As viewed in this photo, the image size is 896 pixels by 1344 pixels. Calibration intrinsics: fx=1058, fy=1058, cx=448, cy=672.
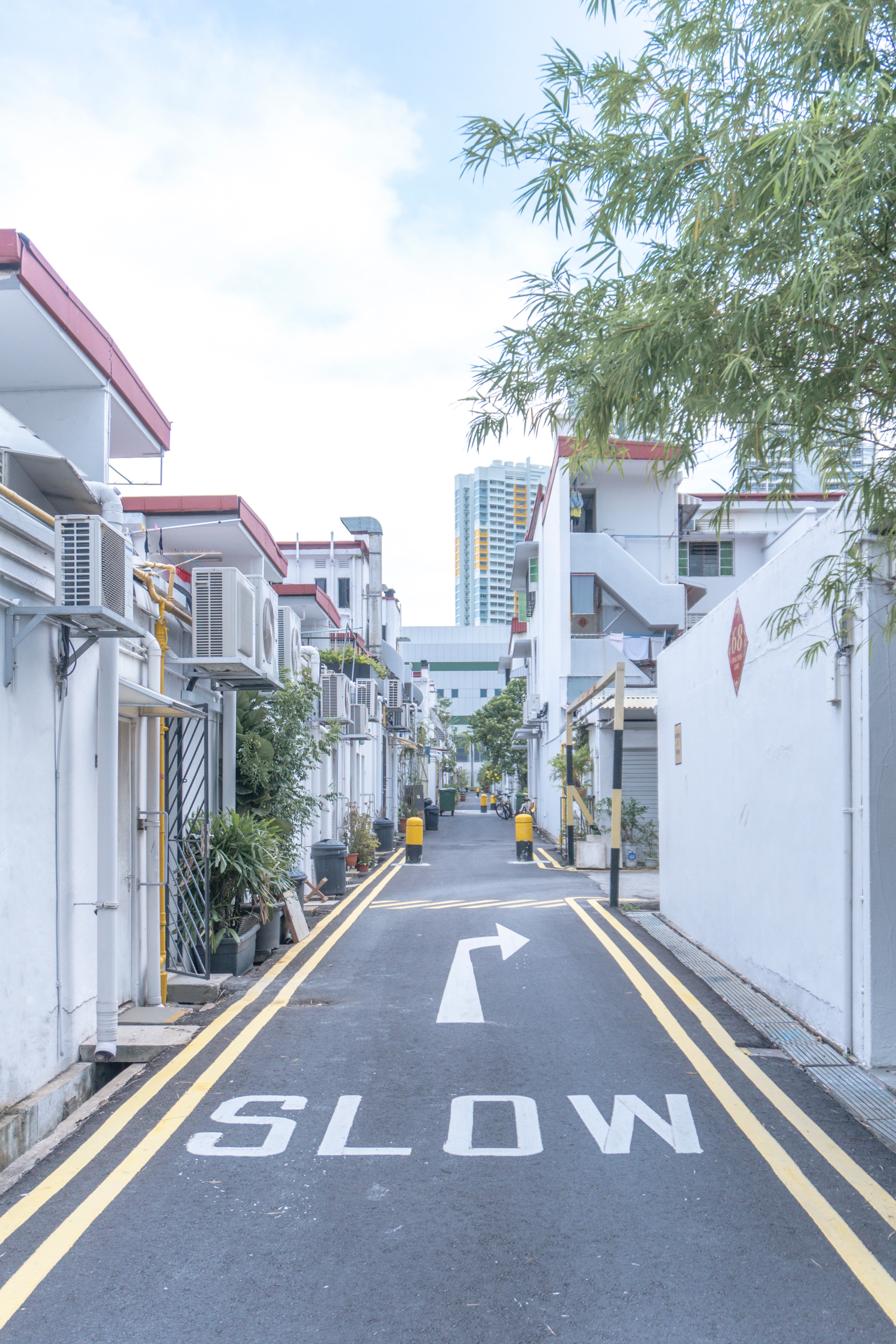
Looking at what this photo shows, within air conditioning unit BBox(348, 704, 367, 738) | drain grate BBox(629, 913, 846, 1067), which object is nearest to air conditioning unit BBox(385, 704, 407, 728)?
air conditioning unit BBox(348, 704, 367, 738)

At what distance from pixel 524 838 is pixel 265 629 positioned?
1413 centimetres

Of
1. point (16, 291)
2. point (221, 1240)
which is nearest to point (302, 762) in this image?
point (16, 291)

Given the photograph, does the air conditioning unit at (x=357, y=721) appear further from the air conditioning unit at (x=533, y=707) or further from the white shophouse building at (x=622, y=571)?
the air conditioning unit at (x=533, y=707)

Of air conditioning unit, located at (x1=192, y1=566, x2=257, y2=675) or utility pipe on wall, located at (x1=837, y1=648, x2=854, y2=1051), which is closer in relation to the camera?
utility pipe on wall, located at (x1=837, y1=648, x2=854, y2=1051)

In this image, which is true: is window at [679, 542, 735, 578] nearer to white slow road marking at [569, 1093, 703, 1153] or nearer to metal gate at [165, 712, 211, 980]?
metal gate at [165, 712, 211, 980]

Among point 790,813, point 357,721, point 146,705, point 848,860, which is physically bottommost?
point 848,860

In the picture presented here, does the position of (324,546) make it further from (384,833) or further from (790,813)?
(790,813)

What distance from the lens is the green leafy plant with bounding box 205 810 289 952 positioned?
10.3 m

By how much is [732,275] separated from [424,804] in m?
36.4

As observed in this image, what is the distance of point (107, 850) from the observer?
715 centimetres

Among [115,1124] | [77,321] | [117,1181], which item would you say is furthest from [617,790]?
Answer: [117,1181]

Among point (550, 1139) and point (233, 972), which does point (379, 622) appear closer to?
point (233, 972)

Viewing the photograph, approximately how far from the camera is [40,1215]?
482 centimetres

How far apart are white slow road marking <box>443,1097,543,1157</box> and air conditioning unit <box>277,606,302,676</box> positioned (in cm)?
808
